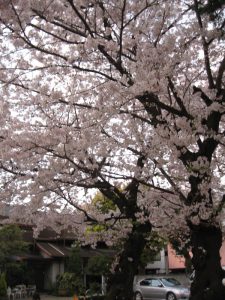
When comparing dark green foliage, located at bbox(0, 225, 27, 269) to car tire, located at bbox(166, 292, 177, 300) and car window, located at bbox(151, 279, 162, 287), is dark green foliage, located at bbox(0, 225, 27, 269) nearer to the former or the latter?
car window, located at bbox(151, 279, 162, 287)

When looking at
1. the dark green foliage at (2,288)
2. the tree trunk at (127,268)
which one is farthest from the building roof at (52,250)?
the tree trunk at (127,268)

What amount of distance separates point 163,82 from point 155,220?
4611 millimetres

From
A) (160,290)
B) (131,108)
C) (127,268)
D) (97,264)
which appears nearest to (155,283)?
(160,290)

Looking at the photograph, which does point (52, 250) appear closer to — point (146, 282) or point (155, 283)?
point (146, 282)

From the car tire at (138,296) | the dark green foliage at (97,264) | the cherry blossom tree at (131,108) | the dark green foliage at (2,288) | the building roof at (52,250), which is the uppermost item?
the cherry blossom tree at (131,108)

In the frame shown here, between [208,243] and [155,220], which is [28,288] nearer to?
[155,220]

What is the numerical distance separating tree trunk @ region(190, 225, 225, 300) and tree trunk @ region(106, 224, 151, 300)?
3.56 meters

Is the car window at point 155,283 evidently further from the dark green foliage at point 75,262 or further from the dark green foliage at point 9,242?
the dark green foliage at point 9,242

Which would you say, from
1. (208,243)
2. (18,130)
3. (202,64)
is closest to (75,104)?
(18,130)

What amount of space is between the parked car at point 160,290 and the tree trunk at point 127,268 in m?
10.0

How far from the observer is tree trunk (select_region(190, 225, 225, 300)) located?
24.5 feet

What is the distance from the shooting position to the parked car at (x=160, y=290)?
20.9 m

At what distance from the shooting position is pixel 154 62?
763cm

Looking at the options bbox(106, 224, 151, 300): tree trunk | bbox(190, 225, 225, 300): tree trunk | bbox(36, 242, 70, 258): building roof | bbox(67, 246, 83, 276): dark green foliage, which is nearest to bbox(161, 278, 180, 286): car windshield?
bbox(67, 246, 83, 276): dark green foliage
